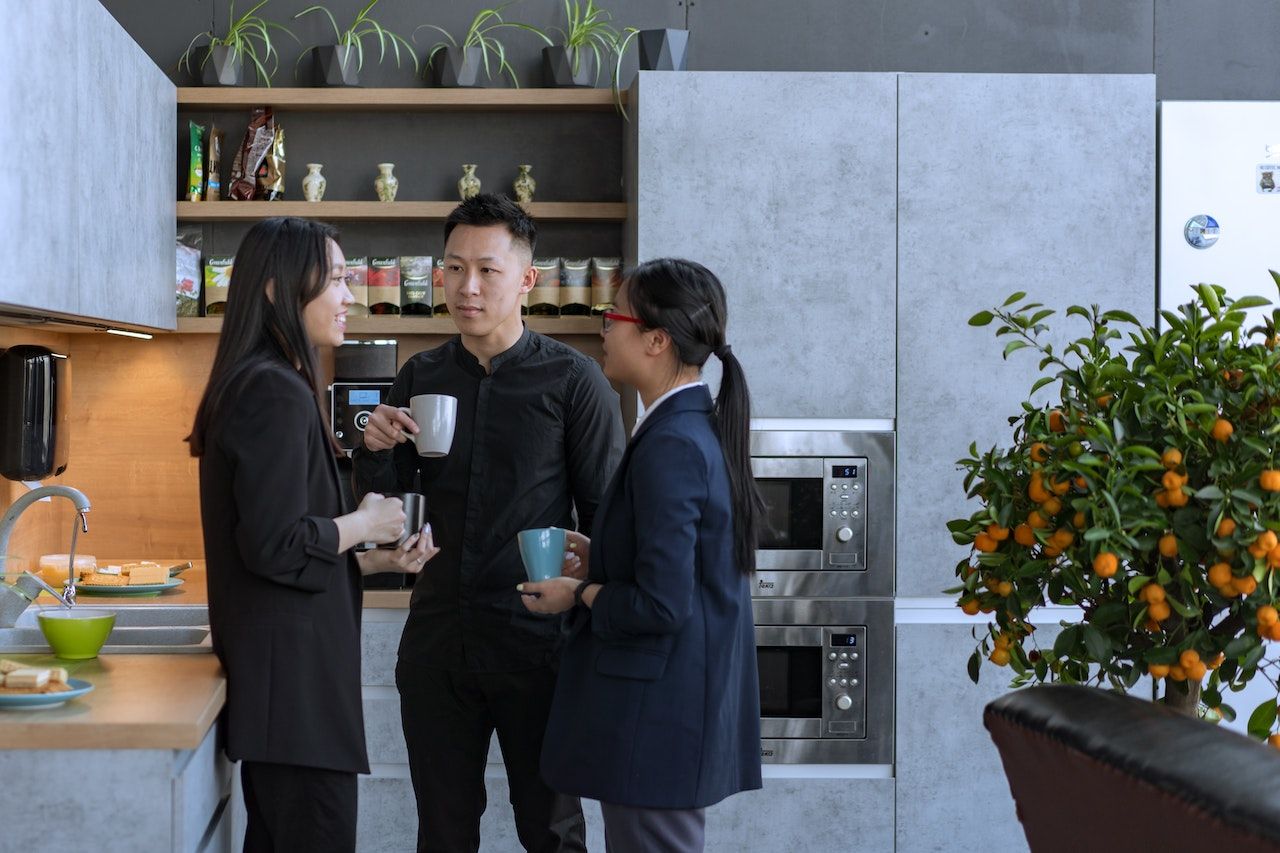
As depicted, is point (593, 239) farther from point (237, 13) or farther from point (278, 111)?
point (237, 13)

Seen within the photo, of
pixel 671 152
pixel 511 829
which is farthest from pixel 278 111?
pixel 511 829

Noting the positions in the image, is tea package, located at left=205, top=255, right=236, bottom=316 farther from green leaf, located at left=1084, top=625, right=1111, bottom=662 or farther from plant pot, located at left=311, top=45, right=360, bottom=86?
green leaf, located at left=1084, top=625, right=1111, bottom=662

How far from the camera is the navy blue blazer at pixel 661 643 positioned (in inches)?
72.2

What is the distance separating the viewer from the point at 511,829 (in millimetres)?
3184

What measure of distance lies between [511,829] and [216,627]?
5.01ft

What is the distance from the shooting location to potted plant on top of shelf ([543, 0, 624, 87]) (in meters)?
3.50

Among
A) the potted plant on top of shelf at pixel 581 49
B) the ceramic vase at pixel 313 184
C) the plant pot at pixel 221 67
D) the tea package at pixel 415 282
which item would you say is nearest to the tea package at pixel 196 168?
the plant pot at pixel 221 67

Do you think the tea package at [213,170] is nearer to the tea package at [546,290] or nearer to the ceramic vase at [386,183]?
the ceramic vase at [386,183]

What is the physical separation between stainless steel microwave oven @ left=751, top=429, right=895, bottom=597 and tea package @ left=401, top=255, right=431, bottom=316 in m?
1.00

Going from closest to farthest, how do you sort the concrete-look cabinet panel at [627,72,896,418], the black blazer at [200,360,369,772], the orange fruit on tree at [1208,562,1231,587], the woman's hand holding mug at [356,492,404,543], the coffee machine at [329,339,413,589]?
the orange fruit on tree at [1208,562,1231,587] → the black blazer at [200,360,369,772] → the woman's hand holding mug at [356,492,404,543] → the concrete-look cabinet panel at [627,72,896,418] → the coffee machine at [329,339,413,589]

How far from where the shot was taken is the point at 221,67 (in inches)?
137

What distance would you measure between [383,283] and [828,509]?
1326 mm

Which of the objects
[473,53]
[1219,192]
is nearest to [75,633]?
[473,53]

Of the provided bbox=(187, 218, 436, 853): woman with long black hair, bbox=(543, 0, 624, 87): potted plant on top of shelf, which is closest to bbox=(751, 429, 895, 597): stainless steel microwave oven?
bbox=(543, 0, 624, 87): potted plant on top of shelf
